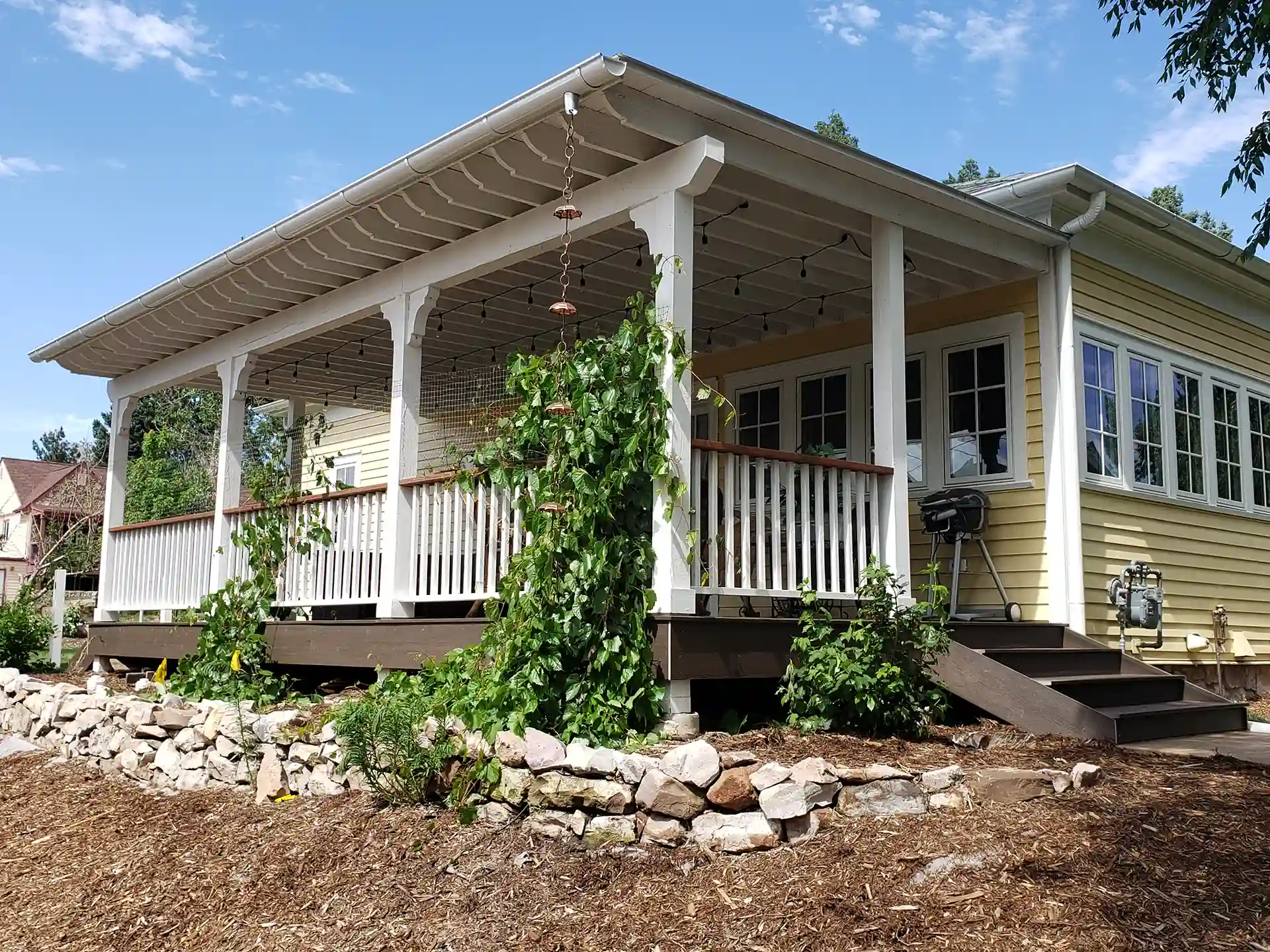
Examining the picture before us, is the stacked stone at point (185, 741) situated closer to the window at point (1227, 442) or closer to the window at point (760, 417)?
the window at point (760, 417)

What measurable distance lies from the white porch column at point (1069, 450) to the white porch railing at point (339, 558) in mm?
4549

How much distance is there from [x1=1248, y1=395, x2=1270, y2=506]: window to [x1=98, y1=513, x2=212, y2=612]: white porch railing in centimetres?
884

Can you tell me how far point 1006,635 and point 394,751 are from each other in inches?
151

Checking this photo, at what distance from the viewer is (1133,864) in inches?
151

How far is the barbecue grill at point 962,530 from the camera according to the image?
7.73 m

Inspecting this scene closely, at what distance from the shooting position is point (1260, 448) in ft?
33.1

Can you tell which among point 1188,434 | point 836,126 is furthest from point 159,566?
point 836,126

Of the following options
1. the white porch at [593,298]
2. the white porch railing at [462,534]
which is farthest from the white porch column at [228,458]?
the white porch railing at [462,534]

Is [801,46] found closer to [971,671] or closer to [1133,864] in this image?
[971,671]

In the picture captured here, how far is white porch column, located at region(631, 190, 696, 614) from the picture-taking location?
17.9 feet

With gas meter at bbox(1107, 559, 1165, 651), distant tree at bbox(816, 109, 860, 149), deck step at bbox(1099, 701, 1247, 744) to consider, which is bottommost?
deck step at bbox(1099, 701, 1247, 744)

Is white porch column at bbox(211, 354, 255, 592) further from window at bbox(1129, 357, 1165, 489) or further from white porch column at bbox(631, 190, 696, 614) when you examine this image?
window at bbox(1129, 357, 1165, 489)

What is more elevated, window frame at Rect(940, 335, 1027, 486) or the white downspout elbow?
the white downspout elbow

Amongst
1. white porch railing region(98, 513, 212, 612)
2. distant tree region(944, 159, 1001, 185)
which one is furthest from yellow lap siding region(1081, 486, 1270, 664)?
distant tree region(944, 159, 1001, 185)
